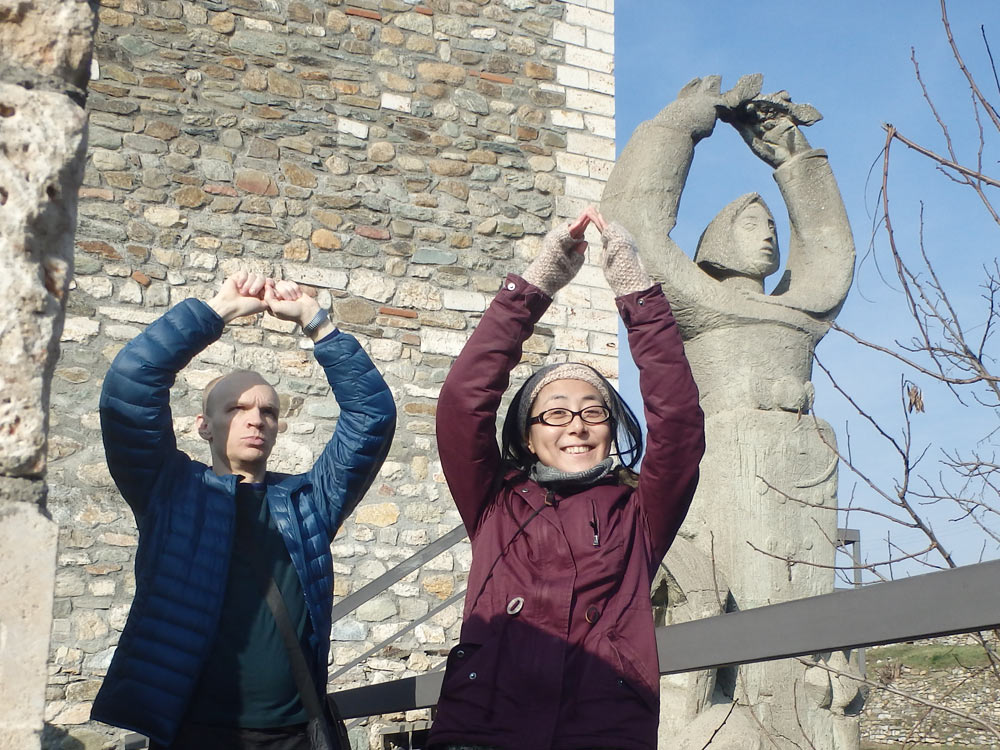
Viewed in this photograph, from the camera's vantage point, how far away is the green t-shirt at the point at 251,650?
207cm

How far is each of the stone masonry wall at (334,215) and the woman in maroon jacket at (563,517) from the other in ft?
13.8

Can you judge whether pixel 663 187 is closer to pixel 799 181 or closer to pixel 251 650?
pixel 799 181

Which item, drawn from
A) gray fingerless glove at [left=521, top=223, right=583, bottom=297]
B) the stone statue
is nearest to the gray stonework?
gray fingerless glove at [left=521, top=223, right=583, bottom=297]

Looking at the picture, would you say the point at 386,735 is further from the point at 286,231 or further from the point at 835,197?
the point at 835,197

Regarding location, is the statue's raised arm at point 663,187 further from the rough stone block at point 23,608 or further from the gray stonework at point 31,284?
the rough stone block at point 23,608

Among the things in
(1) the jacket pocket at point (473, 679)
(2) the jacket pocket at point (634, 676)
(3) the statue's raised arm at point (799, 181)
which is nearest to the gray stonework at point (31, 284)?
(1) the jacket pocket at point (473, 679)

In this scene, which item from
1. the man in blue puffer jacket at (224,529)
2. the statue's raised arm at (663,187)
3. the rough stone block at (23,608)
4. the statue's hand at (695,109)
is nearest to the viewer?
the rough stone block at (23,608)

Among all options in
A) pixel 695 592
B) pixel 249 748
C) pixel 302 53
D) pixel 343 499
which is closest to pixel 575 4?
pixel 302 53

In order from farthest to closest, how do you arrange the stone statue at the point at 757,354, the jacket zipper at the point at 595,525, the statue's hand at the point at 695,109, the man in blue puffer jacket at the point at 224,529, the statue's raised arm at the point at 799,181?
1. the statue's raised arm at the point at 799,181
2. the statue's hand at the point at 695,109
3. the stone statue at the point at 757,354
4. the man in blue puffer jacket at the point at 224,529
5. the jacket zipper at the point at 595,525

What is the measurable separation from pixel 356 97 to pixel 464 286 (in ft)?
4.20

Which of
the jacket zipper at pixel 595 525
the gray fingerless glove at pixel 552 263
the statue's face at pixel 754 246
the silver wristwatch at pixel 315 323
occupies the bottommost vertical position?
the jacket zipper at pixel 595 525

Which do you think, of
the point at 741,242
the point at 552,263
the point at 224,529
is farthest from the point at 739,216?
the point at 224,529

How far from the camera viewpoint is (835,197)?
370 cm

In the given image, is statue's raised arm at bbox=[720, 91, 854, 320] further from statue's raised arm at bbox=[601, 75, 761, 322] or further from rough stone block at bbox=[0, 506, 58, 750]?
rough stone block at bbox=[0, 506, 58, 750]
